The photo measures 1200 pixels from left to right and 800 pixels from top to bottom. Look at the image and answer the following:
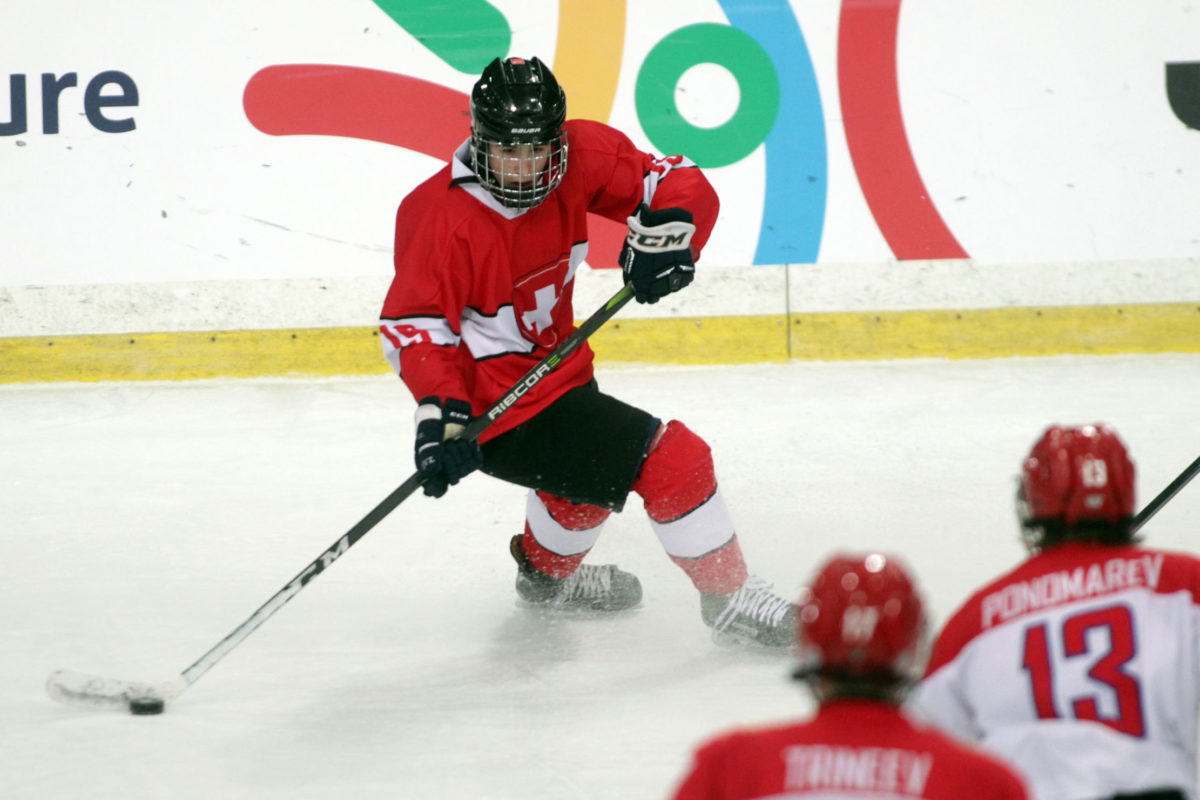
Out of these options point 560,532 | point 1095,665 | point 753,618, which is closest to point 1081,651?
point 1095,665

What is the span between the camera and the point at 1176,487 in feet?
7.23

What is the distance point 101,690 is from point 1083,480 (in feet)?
5.27

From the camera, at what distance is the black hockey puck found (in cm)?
214

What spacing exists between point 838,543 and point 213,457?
185 cm

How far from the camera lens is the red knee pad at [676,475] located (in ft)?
7.80

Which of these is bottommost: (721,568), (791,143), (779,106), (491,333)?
(721,568)

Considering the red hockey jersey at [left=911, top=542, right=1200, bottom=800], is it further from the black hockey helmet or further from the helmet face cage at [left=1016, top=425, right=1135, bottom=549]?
the black hockey helmet

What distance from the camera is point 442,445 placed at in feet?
7.32

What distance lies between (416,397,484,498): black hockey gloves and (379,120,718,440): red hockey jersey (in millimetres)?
36

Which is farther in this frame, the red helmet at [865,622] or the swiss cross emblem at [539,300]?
the swiss cross emblem at [539,300]

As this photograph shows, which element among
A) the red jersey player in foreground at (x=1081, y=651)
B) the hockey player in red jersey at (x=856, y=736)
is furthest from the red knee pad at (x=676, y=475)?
the hockey player in red jersey at (x=856, y=736)

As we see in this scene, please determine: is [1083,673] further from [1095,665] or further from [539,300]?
[539,300]

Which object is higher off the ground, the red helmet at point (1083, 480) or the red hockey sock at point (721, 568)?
the red helmet at point (1083, 480)

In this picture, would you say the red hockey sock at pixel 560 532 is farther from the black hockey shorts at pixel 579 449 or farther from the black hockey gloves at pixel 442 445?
the black hockey gloves at pixel 442 445
